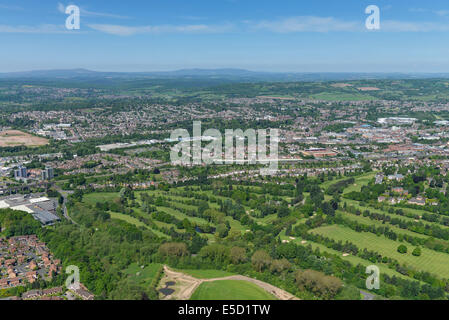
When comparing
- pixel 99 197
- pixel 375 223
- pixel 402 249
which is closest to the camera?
pixel 402 249

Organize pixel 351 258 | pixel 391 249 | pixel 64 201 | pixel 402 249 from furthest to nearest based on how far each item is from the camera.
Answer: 1. pixel 64 201
2. pixel 391 249
3. pixel 402 249
4. pixel 351 258

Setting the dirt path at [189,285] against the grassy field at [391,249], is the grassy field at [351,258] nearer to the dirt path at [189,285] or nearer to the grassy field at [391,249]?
the grassy field at [391,249]

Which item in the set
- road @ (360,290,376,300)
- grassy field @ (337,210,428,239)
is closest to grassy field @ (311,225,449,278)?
grassy field @ (337,210,428,239)

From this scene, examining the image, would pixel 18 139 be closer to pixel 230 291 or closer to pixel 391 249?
pixel 230 291

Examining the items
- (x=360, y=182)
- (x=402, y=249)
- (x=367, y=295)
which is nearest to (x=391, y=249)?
(x=402, y=249)

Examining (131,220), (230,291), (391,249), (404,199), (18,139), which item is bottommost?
(230,291)

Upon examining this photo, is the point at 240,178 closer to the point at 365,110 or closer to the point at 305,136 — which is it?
the point at 305,136
